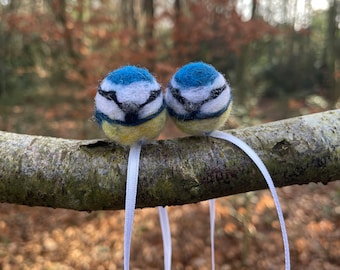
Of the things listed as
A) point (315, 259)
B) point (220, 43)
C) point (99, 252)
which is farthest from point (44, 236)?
point (220, 43)

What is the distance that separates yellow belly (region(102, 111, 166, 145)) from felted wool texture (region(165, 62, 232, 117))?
0.12ft

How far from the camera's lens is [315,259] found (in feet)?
7.54

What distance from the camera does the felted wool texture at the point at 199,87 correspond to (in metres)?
0.62

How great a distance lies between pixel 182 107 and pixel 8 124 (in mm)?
3802

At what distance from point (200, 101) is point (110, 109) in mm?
154

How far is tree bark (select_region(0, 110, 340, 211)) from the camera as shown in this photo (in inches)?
25.7

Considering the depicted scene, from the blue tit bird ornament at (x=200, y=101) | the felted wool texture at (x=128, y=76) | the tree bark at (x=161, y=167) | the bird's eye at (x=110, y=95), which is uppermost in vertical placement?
the felted wool texture at (x=128, y=76)

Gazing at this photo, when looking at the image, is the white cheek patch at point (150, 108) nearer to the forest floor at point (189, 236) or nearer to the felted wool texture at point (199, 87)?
the felted wool texture at point (199, 87)

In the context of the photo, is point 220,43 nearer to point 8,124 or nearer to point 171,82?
point 8,124

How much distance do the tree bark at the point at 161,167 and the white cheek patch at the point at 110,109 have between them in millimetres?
90

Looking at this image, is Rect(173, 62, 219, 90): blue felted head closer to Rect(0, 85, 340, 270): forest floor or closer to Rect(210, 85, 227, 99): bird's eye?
Rect(210, 85, 227, 99): bird's eye

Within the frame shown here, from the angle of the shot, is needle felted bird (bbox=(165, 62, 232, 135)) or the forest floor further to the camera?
the forest floor

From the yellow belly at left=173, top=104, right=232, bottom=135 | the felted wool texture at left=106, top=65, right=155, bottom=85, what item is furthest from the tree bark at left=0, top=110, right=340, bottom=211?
the felted wool texture at left=106, top=65, right=155, bottom=85

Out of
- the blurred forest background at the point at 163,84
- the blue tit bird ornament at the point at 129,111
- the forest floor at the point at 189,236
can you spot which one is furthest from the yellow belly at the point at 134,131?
the forest floor at the point at 189,236
